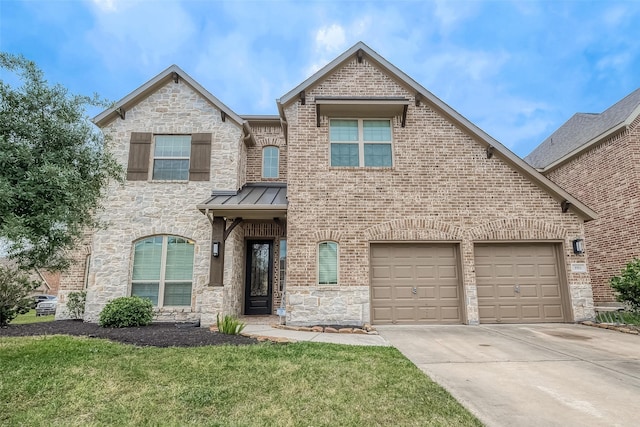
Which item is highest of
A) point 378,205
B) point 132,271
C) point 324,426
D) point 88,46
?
point 88,46

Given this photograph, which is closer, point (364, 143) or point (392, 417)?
point (392, 417)

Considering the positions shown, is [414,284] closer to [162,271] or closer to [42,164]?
[162,271]

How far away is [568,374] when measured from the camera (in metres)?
5.05

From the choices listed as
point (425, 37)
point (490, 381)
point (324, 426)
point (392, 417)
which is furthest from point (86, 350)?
point (425, 37)

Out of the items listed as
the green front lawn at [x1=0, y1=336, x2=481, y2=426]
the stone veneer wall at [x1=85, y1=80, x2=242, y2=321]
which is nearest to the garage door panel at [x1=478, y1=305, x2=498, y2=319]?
the green front lawn at [x1=0, y1=336, x2=481, y2=426]

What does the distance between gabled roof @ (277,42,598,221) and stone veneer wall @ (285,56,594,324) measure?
0.19 m

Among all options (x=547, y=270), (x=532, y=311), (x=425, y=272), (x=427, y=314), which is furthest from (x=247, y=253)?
(x=547, y=270)

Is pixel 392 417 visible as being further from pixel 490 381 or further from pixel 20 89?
pixel 20 89

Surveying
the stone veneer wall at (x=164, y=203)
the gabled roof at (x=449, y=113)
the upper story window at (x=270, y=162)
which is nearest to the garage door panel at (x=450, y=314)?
the gabled roof at (x=449, y=113)

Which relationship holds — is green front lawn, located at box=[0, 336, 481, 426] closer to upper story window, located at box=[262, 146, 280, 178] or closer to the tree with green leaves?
the tree with green leaves

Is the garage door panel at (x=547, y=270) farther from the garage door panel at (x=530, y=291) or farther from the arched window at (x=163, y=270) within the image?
the arched window at (x=163, y=270)

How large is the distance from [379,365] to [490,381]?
148 centimetres

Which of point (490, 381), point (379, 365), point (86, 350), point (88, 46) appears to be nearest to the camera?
point (490, 381)

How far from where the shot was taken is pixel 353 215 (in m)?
9.84
